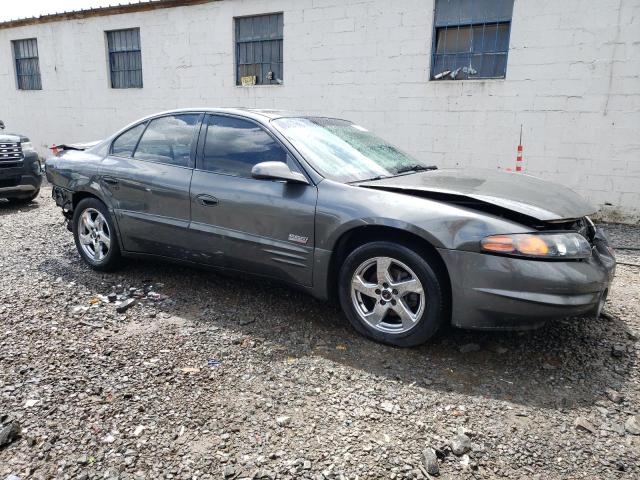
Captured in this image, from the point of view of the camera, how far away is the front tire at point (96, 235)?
4691 mm

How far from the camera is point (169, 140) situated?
433 cm

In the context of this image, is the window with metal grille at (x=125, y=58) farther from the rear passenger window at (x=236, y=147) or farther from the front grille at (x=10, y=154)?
the rear passenger window at (x=236, y=147)

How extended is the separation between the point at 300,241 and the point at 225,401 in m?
1.24

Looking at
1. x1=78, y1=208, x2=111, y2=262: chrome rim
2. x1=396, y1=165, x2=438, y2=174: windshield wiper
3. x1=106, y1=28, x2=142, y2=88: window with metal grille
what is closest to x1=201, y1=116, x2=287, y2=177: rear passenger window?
x1=396, y1=165, x2=438, y2=174: windshield wiper

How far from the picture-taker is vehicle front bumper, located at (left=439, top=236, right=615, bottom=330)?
285cm

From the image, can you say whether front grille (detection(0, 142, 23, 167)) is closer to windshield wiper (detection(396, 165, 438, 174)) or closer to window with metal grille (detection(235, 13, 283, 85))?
window with metal grille (detection(235, 13, 283, 85))

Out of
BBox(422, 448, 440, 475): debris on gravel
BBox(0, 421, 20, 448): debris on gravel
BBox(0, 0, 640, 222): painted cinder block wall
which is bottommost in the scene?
BBox(0, 421, 20, 448): debris on gravel

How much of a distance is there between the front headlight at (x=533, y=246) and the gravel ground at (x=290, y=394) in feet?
2.52

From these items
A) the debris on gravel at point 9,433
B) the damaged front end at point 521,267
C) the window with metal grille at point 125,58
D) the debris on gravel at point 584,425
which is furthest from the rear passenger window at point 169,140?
the window with metal grille at point 125,58

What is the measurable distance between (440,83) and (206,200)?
19.4ft

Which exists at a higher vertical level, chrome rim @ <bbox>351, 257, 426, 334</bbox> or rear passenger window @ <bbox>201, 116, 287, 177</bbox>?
rear passenger window @ <bbox>201, 116, 287, 177</bbox>

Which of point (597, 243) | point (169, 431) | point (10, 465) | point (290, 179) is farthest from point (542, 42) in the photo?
point (10, 465)

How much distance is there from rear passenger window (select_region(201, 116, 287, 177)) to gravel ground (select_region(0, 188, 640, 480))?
113cm

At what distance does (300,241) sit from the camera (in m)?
3.52
